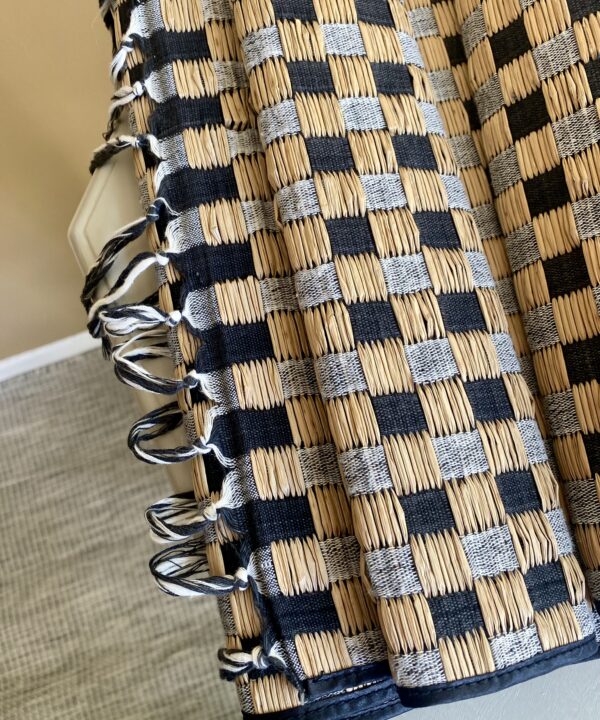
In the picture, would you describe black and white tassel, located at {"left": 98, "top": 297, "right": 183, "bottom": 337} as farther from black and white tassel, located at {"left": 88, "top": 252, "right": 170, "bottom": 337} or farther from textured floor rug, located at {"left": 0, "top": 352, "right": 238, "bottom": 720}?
textured floor rug, located at {"left": 0, "top": 352, "right": 238, "bottom": 720}

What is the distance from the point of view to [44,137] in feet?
3.01

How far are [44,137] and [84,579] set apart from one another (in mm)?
697

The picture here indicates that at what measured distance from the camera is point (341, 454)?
0.41m

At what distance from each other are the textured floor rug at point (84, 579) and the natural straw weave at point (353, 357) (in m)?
0.67

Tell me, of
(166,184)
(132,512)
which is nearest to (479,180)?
(166,184)

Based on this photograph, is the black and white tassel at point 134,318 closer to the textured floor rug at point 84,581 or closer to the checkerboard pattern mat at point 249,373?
the checkerboard pattern mat at point 249,373

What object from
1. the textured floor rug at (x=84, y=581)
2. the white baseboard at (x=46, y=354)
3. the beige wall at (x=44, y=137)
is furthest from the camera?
the white baseboard at (x=46, y=354)

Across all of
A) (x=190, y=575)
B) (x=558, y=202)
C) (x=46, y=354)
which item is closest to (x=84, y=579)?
(x=46, y=354)

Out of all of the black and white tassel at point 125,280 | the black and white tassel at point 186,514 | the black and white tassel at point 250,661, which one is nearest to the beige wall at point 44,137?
the black and white tassel at point 125,280

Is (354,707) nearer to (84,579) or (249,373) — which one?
(249,373)

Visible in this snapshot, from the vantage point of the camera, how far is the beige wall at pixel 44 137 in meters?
0.85

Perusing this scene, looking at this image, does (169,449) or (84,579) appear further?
(84,579)

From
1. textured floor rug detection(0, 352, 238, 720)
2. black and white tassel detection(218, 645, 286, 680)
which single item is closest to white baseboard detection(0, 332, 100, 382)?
textured floor rug detection(0, 352, 238, 720)

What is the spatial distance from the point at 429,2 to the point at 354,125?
181mm
